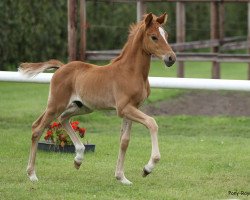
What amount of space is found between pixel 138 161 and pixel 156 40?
2336 mm

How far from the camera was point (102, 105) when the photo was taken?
1016 centimetres

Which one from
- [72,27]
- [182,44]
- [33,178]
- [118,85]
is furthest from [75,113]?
[182,44]

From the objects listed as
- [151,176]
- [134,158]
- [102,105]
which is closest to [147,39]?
[102,105]

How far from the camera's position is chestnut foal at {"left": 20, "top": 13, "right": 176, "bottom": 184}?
9836 millimetres

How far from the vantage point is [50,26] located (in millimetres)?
23766

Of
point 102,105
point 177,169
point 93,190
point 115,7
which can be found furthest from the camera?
point 115,7

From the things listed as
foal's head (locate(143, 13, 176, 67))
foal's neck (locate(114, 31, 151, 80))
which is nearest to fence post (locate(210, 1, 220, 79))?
foal's neck (locate(114, 31, 151, 80))

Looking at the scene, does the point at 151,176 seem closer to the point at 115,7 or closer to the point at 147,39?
the point at 147,39

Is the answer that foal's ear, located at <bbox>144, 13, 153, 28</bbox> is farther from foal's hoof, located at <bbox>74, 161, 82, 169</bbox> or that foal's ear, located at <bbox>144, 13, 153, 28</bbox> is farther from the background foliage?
the background foliage

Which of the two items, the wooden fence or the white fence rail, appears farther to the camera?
the wooden fence

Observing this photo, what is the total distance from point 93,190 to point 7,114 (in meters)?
6.92

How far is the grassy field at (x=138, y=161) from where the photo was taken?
31.0 feet

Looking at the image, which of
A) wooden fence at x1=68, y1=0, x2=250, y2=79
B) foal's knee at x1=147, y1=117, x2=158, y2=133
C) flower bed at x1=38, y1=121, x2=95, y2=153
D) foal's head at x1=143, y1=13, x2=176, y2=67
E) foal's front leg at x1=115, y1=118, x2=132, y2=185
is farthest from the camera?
wooden fence at x1=68, y1=0, x2=250, y2=79

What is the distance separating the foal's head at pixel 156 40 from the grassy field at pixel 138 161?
55.5 inches
